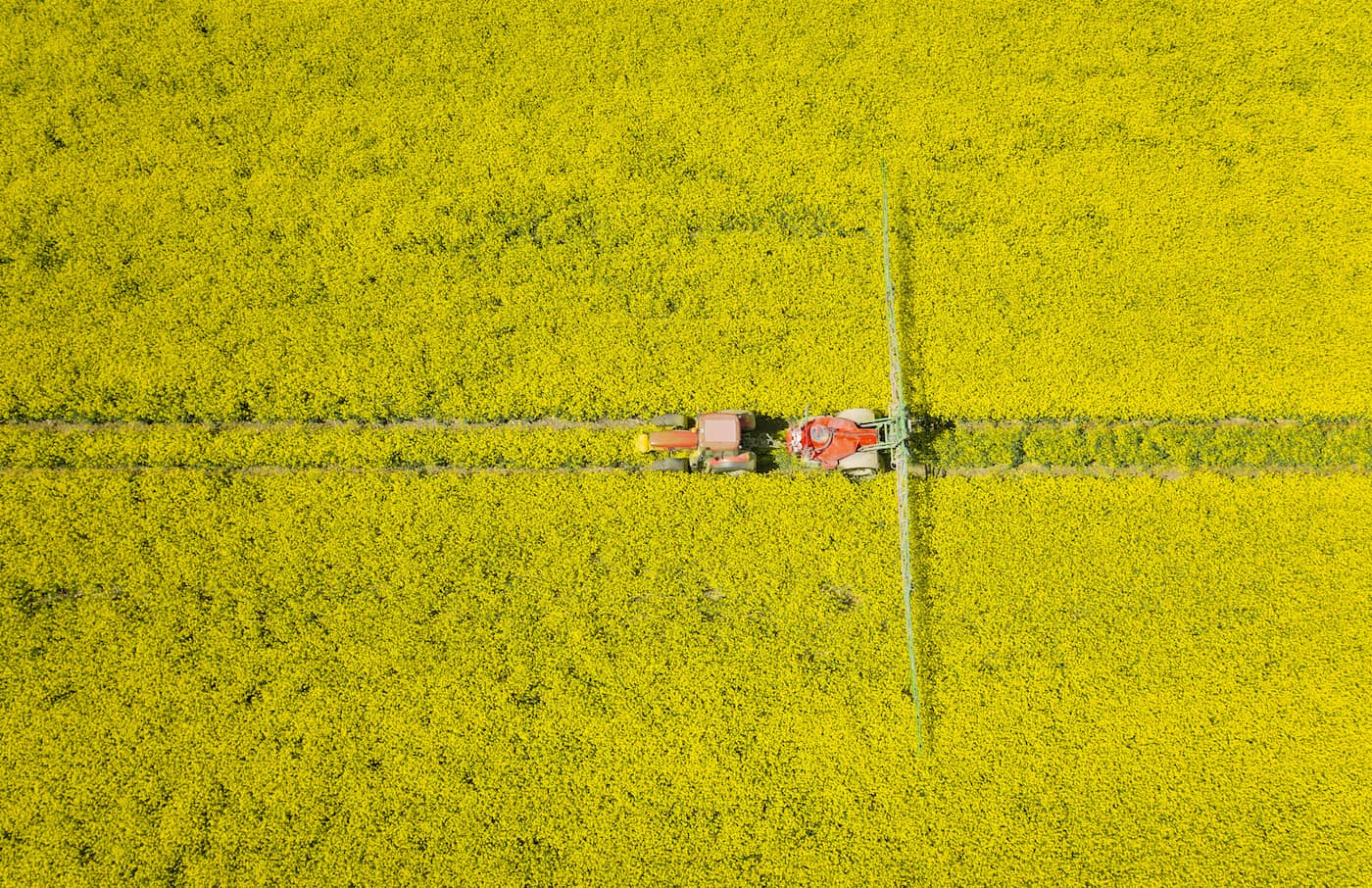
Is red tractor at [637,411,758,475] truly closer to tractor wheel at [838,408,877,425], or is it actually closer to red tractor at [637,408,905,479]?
red tractor at [637,408,905,479]

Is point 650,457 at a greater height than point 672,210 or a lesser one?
lesser

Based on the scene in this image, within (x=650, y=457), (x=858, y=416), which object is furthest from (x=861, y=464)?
(x=650, y=457)

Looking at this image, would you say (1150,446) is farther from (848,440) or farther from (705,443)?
(705,443)

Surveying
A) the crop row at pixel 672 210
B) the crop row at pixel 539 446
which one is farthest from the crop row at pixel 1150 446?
the crop row at pixel 672 210

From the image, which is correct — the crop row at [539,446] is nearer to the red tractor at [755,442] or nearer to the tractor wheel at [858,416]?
the red tractor at [755,442]

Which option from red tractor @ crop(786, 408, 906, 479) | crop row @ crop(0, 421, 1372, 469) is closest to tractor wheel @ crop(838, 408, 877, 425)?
red tractor @ crop(786, 408, 906, 479)

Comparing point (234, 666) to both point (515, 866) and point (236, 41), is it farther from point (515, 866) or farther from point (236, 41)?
point (236, 41)
